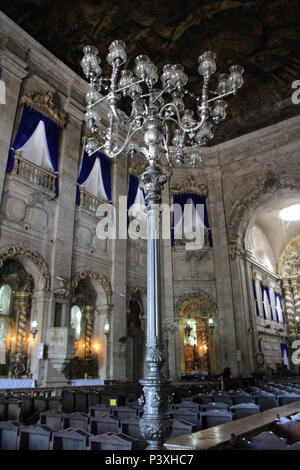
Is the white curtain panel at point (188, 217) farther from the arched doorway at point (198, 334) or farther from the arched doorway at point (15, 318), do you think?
the arched doorway at point (15, 318)

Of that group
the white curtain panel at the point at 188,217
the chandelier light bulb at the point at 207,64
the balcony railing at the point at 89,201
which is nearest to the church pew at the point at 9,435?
the chandelier light bulb at the point at 207,64

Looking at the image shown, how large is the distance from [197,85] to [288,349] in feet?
59.6

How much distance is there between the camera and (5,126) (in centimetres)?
1214

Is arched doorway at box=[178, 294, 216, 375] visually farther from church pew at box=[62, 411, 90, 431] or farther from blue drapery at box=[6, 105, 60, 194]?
church pew at box=[62, 411, 90, 431]

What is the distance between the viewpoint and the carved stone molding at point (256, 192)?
738 inches

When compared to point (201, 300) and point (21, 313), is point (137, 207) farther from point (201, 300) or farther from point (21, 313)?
Answer: point (21, 313)

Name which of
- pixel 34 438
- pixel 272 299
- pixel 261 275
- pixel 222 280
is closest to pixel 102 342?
pixel 222 280

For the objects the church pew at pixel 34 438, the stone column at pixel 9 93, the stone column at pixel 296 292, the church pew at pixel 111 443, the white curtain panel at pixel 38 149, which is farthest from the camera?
the stone column at pixel 296 292

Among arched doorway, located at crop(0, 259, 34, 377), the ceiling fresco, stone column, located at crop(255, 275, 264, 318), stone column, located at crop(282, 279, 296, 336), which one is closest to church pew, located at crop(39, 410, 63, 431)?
arched doorway, located at crop(0, 259, 34, 377)

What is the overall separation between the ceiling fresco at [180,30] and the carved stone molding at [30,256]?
27.6 ft

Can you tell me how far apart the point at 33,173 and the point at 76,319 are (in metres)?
5.76
